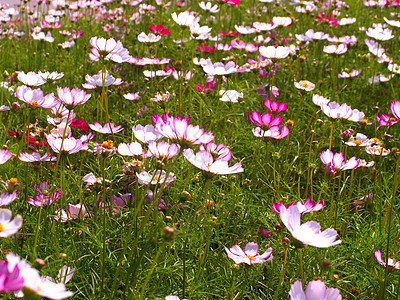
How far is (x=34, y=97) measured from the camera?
1.04 m

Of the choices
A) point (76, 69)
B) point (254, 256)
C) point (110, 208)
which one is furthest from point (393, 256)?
point (76, 69)

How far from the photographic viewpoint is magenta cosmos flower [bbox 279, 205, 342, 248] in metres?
0.65

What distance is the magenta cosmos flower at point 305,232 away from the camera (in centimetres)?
65

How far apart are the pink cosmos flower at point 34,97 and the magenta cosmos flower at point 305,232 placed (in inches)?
25.4

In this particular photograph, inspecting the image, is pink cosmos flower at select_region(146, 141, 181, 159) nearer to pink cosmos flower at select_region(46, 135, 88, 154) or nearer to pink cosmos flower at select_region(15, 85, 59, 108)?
pink cosmos flower at select_region(46, 135, 88, 154)

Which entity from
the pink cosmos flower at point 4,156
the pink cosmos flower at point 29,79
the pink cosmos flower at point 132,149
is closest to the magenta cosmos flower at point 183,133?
the pink cosmos flower at point 132,149

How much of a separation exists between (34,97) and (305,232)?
0.72 meters

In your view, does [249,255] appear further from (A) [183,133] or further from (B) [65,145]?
(B) [65,145]

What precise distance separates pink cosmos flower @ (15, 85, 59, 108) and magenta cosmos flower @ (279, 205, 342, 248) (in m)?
0.65

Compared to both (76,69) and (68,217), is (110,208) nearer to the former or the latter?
(68,217)

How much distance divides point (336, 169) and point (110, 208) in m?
0.56

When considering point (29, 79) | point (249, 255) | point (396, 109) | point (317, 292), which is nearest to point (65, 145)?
point (29, 79)

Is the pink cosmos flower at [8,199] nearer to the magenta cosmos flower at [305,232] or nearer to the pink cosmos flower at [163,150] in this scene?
the pink cosmos flower at [163,150]

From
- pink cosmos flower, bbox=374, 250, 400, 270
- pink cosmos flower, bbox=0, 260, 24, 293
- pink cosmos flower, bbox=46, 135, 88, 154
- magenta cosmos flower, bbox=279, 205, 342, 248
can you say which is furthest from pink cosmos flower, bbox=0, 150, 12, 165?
pink cosmos flower, bbox=374, 250, 400, 270
